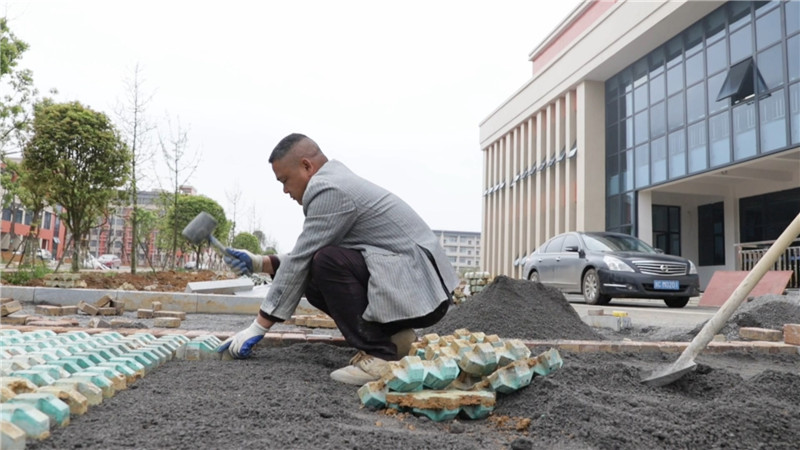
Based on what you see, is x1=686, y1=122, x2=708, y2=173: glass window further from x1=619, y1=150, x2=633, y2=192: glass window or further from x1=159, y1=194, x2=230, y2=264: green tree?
x1=159, y1=194, x2=230, y2=264: green tree

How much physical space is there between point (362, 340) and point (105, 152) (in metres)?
10.1

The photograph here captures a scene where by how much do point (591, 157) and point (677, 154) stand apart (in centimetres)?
472

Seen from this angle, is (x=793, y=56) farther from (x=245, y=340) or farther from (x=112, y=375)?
(x=112, y=375)

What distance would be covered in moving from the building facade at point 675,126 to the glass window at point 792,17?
34 millimetres

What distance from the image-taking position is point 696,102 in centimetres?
1622

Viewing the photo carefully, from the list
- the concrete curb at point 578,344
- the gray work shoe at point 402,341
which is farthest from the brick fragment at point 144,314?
the gray work shoe at point 402,341

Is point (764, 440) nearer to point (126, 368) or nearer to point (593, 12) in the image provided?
point (126, 368)

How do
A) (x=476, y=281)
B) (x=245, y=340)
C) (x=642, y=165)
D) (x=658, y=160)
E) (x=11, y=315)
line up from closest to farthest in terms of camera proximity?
(x=245, y=340), (x=11, y=315), (x=476, y=281), (x=658, y=160), (x=642, y=165)

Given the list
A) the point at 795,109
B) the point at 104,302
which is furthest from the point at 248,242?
the point at 104,302

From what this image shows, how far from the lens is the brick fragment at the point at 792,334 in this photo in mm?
3758

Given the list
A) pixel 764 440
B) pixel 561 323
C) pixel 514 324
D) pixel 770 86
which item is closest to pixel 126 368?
pixel 764 440

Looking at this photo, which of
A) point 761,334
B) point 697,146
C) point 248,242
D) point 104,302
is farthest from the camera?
point 248,242

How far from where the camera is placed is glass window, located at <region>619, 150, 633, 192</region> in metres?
19.4

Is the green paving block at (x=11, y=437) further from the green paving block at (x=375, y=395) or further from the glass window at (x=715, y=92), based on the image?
the glass window at (x=715, y=92)
